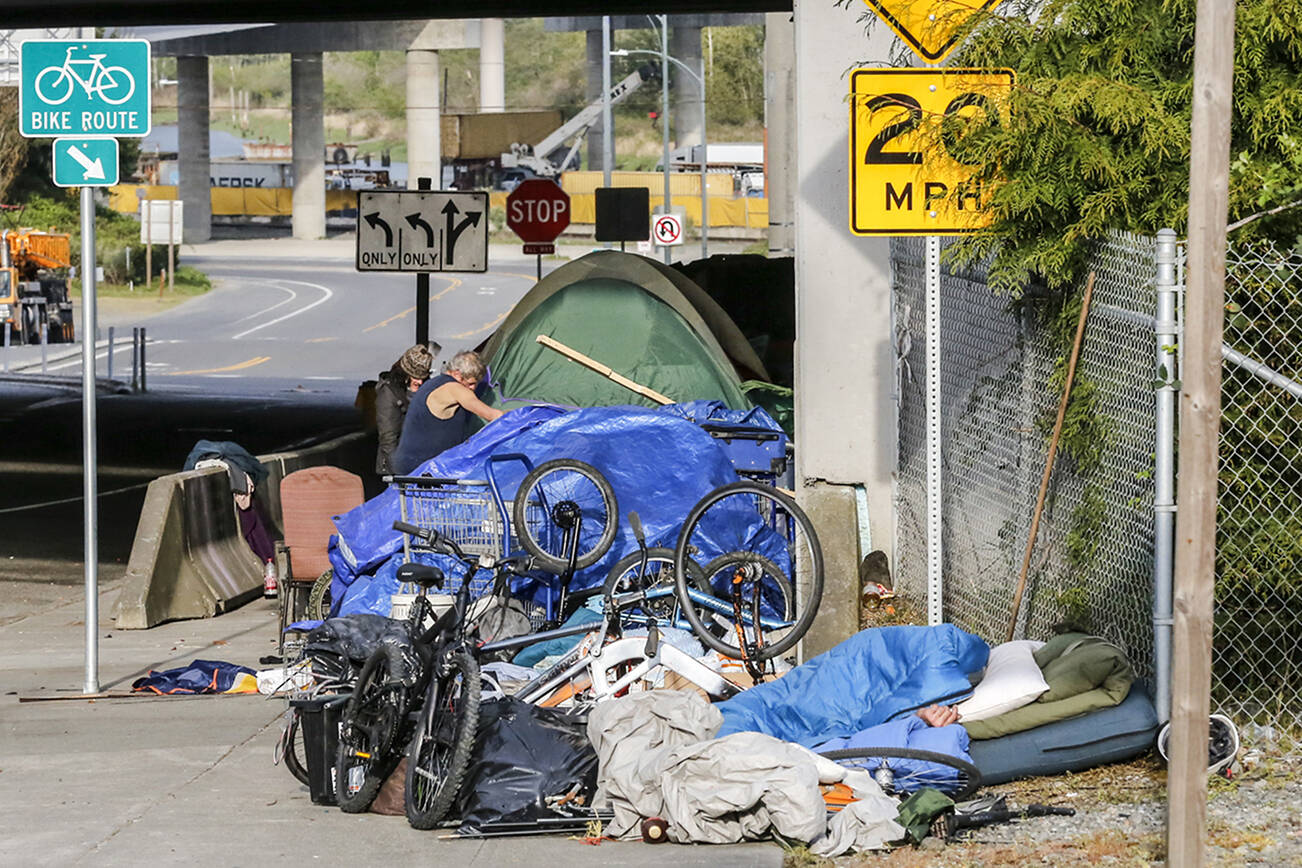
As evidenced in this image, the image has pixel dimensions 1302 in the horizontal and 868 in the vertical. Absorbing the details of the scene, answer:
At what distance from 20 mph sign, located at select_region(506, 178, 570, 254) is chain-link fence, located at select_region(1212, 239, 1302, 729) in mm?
18800

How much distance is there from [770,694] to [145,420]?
22732 mm

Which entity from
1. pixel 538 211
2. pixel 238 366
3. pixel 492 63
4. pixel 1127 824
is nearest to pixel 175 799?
pixel 1127 824

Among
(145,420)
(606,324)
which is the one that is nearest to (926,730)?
(606,324)

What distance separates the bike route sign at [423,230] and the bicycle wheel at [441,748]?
9.61 meters

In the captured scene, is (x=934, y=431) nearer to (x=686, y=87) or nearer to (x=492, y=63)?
(x=686, y=87)

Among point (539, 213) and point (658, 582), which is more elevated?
point (539, 213)

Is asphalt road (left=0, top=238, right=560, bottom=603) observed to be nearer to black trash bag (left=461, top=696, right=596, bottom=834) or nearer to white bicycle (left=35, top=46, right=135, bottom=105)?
white bicycle (left=35, top=46, right=135, bottom=105)

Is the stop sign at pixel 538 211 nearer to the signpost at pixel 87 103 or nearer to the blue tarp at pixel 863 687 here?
the signpost at pixel 87 103

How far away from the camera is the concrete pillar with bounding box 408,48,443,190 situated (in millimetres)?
75125

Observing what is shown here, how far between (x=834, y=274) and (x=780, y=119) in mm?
14935

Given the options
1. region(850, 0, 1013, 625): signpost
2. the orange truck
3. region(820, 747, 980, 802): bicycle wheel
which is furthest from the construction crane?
region(820, 747, 980, 802): bicycle wheel

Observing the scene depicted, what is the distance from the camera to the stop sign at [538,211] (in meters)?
25.8

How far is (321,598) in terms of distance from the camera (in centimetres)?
1041

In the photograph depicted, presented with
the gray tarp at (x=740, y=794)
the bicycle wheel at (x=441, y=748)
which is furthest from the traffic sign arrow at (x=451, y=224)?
the gray tarp at (x=740, y=794)
